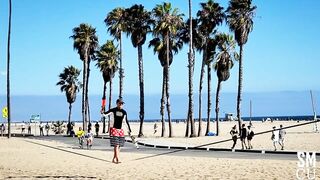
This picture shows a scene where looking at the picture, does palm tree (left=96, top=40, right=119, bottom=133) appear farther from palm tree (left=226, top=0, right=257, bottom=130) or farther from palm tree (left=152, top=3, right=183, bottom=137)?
palm tree (left=226, top=0, right=257, bottom=130)

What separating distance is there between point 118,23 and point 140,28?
6.05 m

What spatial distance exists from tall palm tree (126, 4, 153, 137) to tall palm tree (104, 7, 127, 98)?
1034 millimetres

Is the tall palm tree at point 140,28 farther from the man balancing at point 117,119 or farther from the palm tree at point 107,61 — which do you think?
the man balancing at point 117,119

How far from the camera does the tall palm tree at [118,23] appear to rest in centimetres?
5358

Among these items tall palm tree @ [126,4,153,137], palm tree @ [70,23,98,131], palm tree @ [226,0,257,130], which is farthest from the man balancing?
palm tree @ [70,23,98,131]

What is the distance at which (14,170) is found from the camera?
15.5 metres

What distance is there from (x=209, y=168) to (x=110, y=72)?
Result: 168ft

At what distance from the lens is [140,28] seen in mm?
51688

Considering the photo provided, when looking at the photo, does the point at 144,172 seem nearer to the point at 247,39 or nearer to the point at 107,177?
the point at 107,177

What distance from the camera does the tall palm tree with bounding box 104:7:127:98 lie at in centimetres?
5358

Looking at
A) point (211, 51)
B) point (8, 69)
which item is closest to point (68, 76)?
point (8, 69)

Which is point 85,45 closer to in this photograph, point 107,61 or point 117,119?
point 107,61

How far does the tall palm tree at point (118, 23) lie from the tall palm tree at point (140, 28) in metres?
1.03

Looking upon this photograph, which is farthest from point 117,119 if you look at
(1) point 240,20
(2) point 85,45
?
(2) point 85,45
